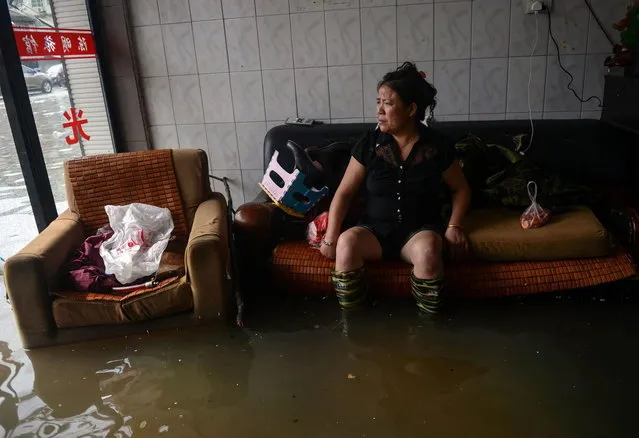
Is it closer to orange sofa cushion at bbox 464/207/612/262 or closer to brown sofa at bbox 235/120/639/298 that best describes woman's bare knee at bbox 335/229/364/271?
brown sofa at bbox 235/120/639/298

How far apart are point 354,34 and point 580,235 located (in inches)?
65.9

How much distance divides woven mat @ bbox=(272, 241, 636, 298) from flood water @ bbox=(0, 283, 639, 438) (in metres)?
0.11

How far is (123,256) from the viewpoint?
7.43 feet

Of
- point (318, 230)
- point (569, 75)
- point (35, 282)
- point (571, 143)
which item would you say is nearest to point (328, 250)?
point (318, 230)

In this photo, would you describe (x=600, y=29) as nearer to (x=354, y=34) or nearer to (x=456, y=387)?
(x=354, y=34)

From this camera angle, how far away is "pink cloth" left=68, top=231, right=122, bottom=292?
7.19 ft

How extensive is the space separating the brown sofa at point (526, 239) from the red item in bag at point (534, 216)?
0.03m

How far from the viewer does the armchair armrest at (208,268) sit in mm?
2117

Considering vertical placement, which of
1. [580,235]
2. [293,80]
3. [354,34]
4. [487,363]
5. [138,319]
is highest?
[354,34]

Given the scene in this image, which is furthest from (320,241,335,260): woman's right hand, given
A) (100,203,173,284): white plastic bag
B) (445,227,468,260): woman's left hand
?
(100,203,173,284): white plastic bag

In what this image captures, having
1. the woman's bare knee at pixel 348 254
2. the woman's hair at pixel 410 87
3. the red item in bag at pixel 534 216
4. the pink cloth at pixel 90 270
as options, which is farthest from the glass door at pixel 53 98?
the red item in bag at pixel 534 216

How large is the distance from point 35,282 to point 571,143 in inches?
104

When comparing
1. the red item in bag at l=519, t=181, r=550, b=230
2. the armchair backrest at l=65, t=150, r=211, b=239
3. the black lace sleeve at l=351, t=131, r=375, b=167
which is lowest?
the red item in bag at l=519, t=181, r=550, b=230

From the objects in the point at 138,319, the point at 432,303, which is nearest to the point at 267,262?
the point at 138,319
